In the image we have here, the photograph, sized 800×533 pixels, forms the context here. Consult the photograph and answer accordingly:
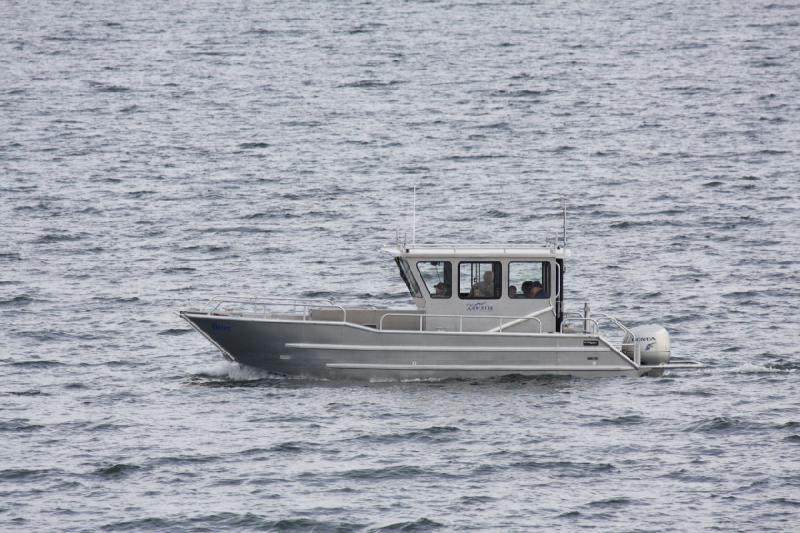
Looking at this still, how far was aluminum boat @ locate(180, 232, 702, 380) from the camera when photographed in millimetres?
41969

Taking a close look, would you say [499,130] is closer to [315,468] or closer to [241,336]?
[241,336]

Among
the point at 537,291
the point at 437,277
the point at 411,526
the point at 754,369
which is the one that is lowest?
the point at 411,526

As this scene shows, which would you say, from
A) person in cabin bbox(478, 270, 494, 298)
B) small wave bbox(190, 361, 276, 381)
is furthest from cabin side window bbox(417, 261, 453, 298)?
small wave bbox(190, 361, 276, 381)

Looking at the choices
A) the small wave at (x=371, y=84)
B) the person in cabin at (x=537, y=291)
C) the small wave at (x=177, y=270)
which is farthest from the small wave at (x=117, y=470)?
the small wave at (x=371, y=84)

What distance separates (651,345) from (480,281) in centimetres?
499

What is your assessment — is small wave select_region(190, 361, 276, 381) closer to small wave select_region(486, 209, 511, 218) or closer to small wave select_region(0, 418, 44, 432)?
small wave select_region(0, 418, 44, 432)

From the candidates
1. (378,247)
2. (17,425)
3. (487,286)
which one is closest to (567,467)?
(487,286)

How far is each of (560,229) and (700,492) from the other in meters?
31.9

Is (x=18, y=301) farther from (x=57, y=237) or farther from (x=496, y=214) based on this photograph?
(x=496, y=214)

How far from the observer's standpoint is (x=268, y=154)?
87.8 meters

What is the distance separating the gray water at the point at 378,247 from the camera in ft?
116

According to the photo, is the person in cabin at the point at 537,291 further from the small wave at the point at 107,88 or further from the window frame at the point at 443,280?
the small wave at the point at 107,88

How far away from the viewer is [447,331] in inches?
1665

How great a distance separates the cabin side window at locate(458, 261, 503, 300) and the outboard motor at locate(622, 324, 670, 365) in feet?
13.2
